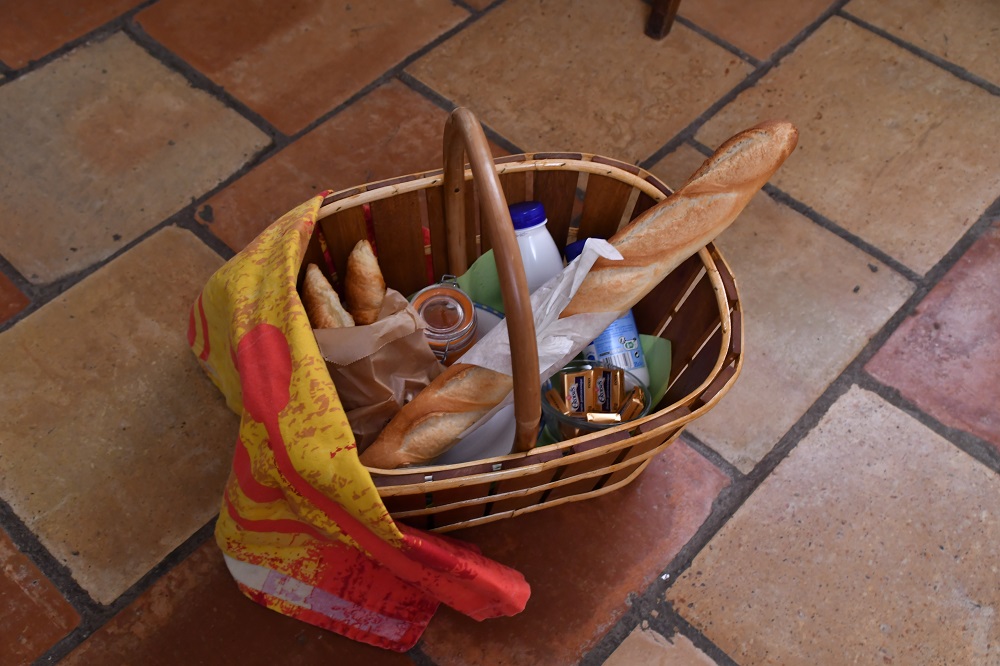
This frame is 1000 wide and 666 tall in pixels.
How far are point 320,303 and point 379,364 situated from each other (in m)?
0.10

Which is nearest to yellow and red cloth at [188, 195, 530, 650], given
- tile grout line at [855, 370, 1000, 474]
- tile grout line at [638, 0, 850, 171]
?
tile grout line at [855, 370, 1000, 474]

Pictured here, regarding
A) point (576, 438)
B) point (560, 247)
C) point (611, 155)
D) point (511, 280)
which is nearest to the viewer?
point (511, 280)

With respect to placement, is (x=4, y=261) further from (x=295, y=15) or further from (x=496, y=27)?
(x=496, y=27)

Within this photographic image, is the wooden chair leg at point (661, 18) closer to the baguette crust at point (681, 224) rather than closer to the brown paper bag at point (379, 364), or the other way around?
the baguette crust at point (681, 224)

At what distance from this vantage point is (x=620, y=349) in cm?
93

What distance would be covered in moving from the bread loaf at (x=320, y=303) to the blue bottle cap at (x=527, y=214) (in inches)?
9.4

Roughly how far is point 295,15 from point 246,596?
111 cm

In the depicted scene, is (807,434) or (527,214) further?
(807,434)

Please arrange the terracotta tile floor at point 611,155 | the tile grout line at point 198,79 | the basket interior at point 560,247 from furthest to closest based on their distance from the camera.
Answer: the tile grout line at point 198,79 → the terracotta tile floor at point 611,155 → the basket interior at point 560,247

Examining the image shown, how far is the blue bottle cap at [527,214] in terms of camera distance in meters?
0.95

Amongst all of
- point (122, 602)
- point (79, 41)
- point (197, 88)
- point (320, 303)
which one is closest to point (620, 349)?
point (320, 303)

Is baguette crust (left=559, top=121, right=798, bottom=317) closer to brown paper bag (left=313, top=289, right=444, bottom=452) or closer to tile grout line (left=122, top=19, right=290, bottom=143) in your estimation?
brown paper bag (left=313, top=289, right=444, bottom=452)

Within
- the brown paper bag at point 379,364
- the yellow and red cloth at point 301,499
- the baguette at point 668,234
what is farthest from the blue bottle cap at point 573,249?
the yellow and red cloth at point 301,499

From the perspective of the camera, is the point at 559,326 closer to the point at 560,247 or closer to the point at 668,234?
the point at 668,234
